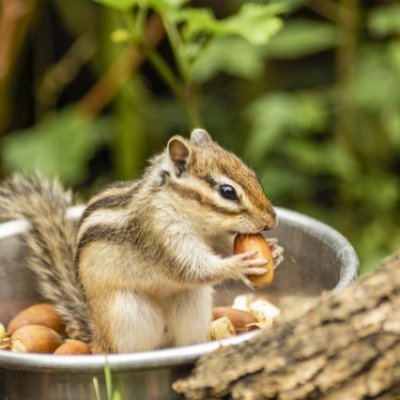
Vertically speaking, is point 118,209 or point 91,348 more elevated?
point 118,209

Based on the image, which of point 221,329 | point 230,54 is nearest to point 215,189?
point 221,329

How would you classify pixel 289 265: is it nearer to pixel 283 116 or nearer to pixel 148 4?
pixel 148 4

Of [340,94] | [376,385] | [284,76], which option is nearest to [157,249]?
[376,385]

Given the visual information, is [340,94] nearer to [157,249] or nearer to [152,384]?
[157,249]

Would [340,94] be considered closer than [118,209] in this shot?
No

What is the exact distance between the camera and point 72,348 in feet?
6.86

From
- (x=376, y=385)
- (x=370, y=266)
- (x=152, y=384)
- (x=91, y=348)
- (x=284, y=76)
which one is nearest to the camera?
(x=376, y=385)

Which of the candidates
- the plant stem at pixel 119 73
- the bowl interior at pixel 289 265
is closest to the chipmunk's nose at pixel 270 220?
the bowl interior at pixel 289 265

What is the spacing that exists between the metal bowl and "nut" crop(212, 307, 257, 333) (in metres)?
0.10

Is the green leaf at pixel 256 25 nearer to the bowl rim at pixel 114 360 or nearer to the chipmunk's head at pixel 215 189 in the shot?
the chipmunk's head at pixel 215 189

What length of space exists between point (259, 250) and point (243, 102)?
2.59 m

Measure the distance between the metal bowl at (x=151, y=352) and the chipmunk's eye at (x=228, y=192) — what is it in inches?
9.0

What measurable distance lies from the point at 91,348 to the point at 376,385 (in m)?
0.74

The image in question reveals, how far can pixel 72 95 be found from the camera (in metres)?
4.85
